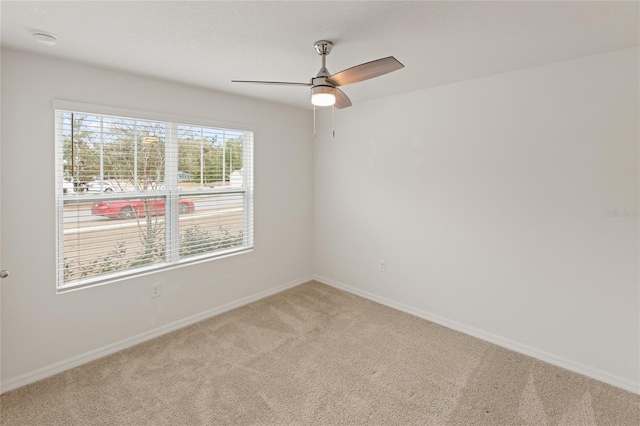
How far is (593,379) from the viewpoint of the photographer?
249 centimetres

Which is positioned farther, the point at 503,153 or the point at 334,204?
the point at 334,204

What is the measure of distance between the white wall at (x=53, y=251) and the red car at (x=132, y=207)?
0.35m

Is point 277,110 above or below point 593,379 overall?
above

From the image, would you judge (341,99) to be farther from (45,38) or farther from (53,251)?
(53,251)

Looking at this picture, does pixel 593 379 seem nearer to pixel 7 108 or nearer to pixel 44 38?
pixel 44 38

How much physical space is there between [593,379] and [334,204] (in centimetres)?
290

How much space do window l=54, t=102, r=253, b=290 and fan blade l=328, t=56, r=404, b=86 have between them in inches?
70.2

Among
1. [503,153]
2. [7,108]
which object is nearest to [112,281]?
[7,108]

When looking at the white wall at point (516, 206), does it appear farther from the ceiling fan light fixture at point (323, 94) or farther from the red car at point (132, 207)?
the red car at point (132, 207)

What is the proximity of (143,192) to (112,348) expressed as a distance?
52.6 inches

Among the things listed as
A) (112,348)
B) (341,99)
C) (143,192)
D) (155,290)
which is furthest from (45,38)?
(112,348)

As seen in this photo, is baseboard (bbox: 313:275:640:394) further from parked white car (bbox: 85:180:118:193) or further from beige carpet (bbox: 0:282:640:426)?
parked white car (bbox: 85:180:118:193)

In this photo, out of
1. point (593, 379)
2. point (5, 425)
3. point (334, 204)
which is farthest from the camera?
point (334, 204)

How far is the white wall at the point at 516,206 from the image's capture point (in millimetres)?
2395
